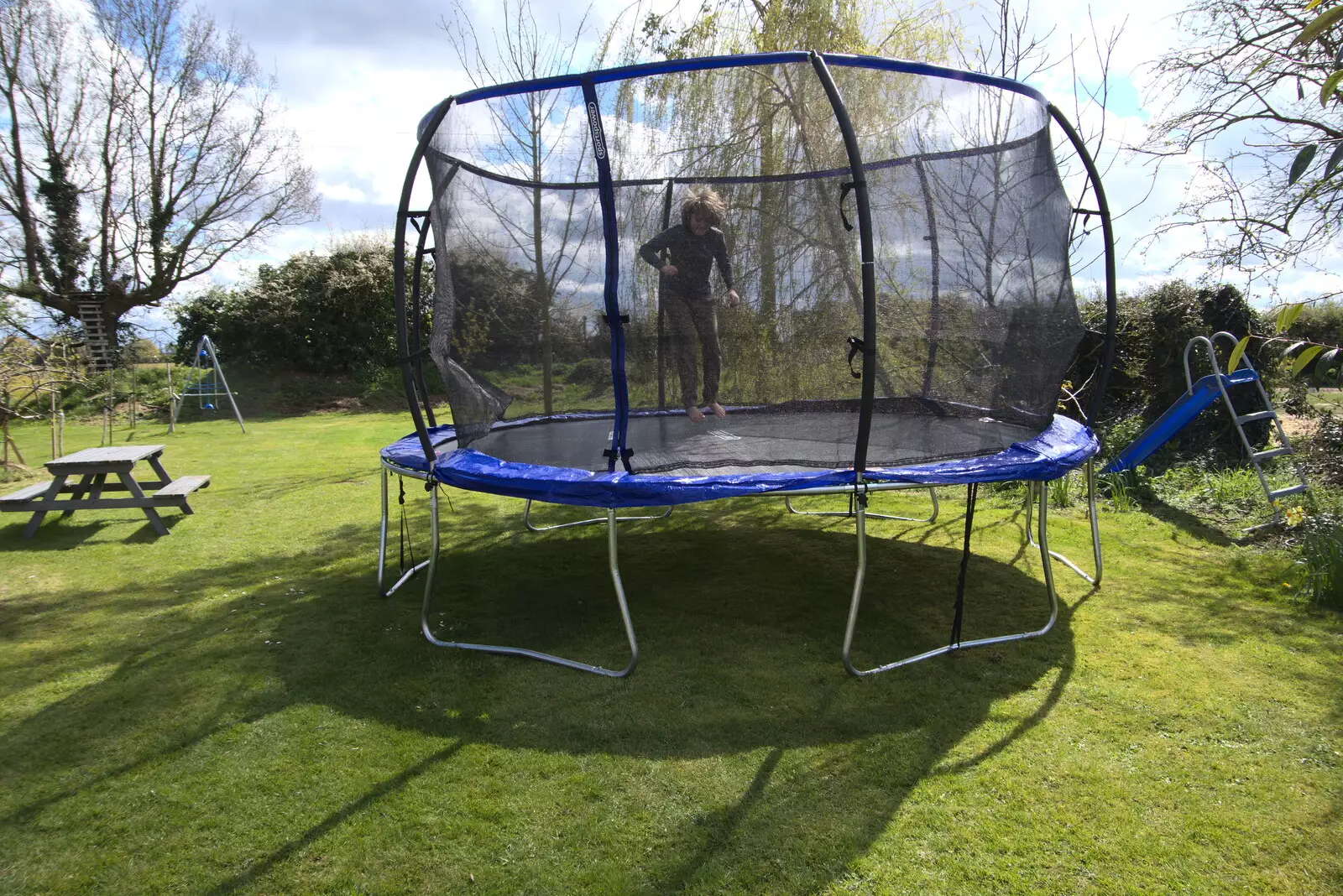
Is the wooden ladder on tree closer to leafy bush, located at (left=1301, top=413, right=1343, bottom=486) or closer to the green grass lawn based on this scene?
the green grass lawn

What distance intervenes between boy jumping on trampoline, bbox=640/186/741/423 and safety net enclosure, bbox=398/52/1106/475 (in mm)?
25

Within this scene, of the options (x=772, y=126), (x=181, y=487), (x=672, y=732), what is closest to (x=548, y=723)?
(x=672, y=732)

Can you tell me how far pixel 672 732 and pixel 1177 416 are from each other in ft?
10.4

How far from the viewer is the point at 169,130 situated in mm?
12234

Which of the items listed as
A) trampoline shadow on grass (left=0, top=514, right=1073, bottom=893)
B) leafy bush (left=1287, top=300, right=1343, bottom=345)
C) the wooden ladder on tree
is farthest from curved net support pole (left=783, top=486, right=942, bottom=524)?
the wooden ladder on tree

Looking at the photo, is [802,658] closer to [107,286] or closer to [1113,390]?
[1113,390]

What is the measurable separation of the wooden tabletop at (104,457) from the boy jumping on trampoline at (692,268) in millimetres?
3068

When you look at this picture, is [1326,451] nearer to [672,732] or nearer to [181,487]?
[672,732]

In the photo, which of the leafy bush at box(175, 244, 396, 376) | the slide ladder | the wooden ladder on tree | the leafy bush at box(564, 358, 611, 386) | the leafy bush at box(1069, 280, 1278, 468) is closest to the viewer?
the leafy bush at box(564, 358, 611, 386)

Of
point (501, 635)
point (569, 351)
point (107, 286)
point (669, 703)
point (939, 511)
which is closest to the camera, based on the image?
point (669, 703)

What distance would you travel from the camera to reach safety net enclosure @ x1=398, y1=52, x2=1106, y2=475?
258 centimetres

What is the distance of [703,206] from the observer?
263cm

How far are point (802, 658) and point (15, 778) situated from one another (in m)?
1.99

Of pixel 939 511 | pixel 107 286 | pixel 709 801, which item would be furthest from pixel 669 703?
pixel 107 286
